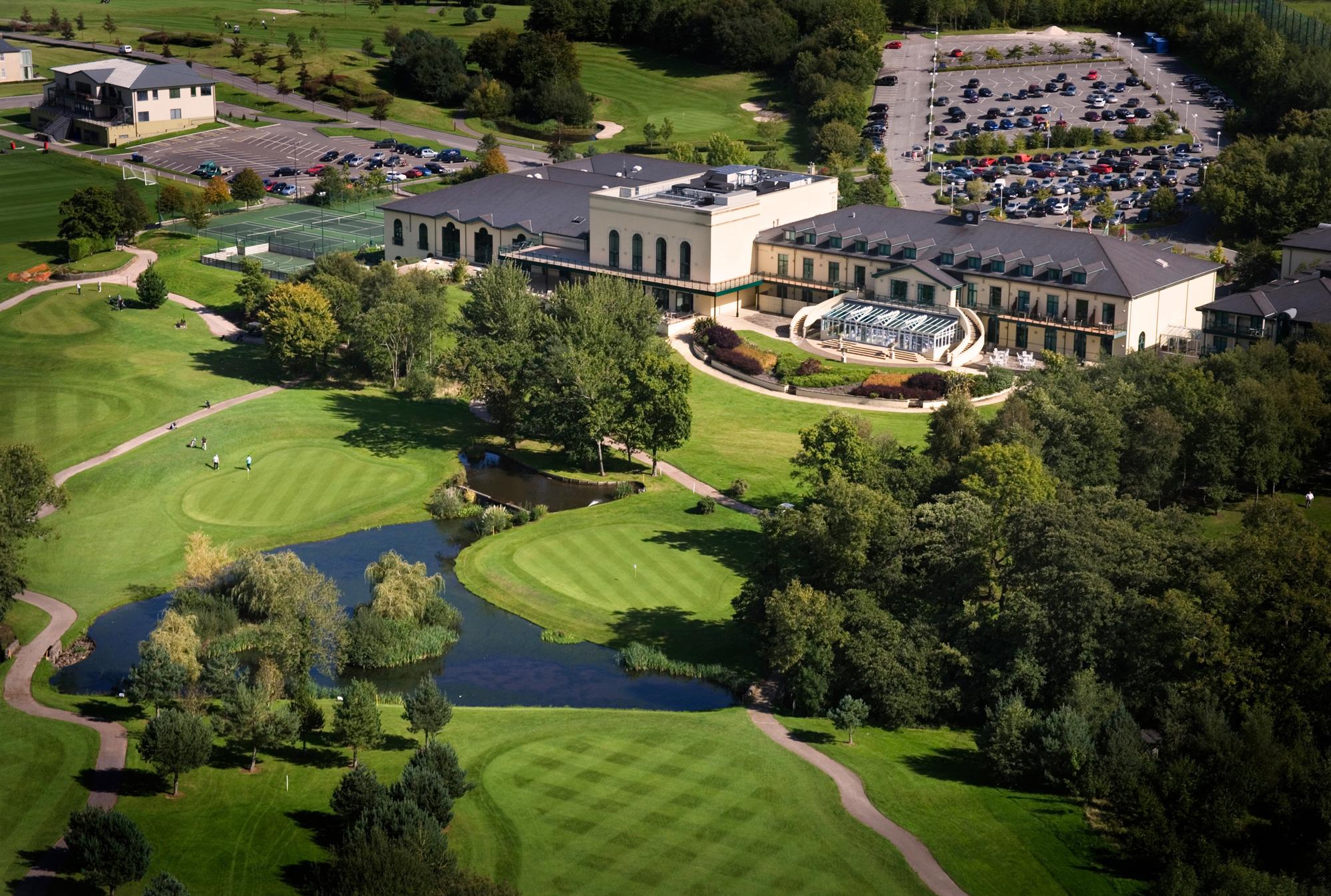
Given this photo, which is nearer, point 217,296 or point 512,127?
point 217,296

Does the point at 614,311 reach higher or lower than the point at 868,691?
higher

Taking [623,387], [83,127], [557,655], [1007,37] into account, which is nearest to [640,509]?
[623,387]

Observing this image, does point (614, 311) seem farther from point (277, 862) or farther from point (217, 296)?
point (277, 862)

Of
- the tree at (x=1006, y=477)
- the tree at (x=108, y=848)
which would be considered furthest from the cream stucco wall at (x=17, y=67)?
the tree at (x=108, y=848)

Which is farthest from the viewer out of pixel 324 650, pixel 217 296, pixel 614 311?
pixel 217 296

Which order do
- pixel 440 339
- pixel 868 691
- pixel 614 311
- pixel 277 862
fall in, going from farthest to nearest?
pixel 440 339 → pixel 614 311 → pixel 868 691 → pixel 277 862

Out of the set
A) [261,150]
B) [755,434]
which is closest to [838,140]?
[261,150]

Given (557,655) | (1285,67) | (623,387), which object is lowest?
(557,655)
